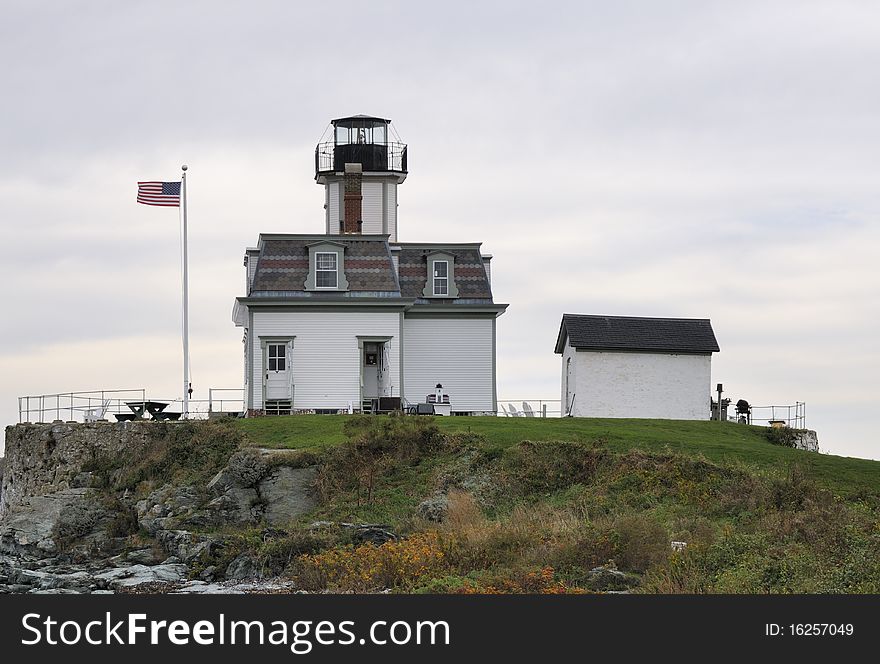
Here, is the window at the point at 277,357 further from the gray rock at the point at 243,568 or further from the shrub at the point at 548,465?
the gray rock at the point at 243,568

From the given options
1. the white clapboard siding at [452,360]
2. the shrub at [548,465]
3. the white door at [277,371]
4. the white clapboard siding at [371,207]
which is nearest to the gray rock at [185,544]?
the shrub at [548,465]

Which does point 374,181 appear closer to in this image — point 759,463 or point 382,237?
point 382,237

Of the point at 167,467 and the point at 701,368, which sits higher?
the point at 701,368

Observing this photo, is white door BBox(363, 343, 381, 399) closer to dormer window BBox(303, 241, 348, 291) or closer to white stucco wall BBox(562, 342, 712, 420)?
dormer window BBox(303, 241, 348, 291)

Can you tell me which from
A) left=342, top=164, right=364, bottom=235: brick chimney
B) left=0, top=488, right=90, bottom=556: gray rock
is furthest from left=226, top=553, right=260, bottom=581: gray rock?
left=342, top=164, right=364, bottom=235: brick chimney

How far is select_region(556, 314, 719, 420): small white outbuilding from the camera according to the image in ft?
132

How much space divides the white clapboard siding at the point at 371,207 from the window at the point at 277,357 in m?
9.42

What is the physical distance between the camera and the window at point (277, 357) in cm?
4103

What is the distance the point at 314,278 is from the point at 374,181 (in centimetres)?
983

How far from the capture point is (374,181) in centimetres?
5050

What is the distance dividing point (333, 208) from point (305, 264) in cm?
858

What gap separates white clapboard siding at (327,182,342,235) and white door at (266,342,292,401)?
9.22 m

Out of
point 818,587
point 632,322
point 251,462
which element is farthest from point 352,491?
point 632,322
